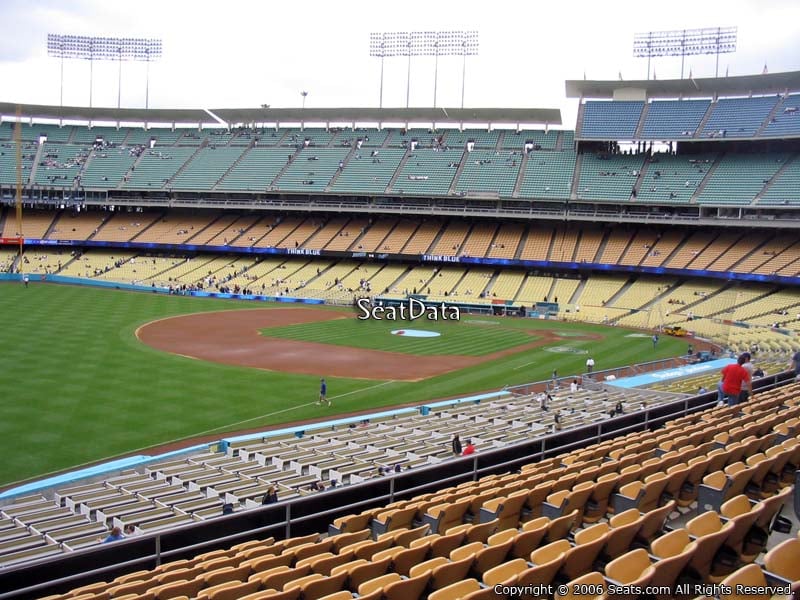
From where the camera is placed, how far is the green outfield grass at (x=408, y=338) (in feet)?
140

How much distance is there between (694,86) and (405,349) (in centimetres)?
4729

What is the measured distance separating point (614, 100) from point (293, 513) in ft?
242

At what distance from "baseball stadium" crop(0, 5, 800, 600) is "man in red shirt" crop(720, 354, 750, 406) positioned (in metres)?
0.60

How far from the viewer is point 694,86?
7062 cm

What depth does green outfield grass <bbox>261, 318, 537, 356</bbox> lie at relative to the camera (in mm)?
42750

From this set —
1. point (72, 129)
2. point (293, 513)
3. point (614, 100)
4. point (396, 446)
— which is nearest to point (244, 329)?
point (396, 446)

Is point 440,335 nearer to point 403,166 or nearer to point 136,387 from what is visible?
Result: point 136,387

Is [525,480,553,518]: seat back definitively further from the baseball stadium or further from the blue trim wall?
the blue trim wall

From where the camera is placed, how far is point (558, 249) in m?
69.0

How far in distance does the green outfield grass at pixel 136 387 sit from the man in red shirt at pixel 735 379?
48.8 feet

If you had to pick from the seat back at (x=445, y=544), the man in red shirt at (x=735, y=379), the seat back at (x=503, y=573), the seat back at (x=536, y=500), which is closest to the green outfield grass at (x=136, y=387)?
the man in red shirt at (x=735, y=379)

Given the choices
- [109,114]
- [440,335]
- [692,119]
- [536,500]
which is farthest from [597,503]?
[109,114]

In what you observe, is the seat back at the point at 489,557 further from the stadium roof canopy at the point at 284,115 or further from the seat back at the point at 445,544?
the stadium roof canopy at the point at 284,115

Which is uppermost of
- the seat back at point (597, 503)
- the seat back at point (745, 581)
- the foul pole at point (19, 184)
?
the foul pole at point (19, 184)
